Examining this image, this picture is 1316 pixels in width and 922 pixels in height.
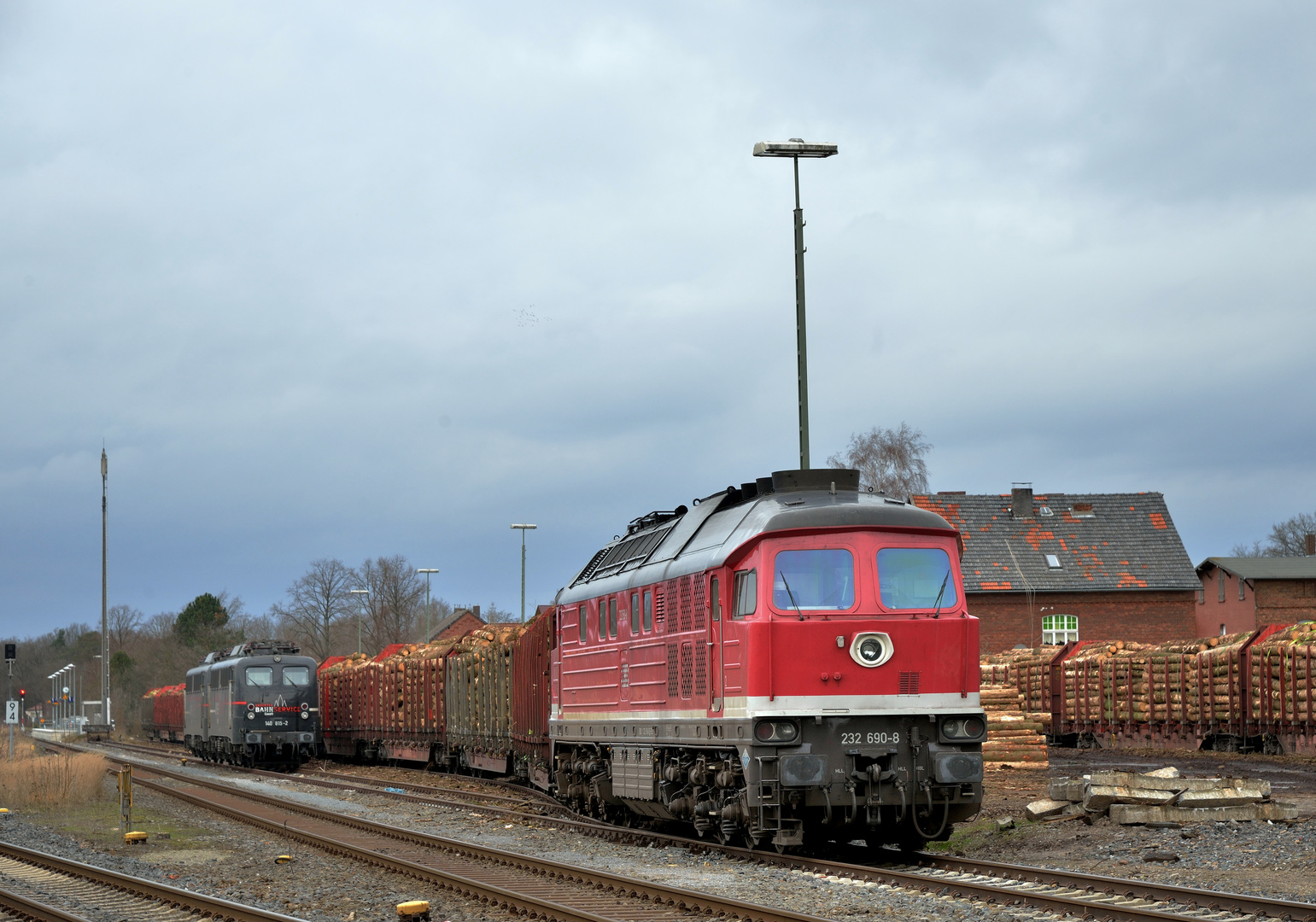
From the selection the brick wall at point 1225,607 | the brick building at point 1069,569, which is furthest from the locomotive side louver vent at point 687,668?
the brick wall at point 1225,607

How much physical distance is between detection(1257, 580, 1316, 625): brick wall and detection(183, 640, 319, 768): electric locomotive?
38.5 m

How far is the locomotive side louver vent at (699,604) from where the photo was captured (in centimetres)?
1458

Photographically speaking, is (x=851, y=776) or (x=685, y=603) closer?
(x=851, y=776)

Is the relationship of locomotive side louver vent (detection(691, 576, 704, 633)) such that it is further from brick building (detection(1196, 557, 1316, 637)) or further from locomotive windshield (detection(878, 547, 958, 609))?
brick building (detection(1196, 557, 1316, 637))

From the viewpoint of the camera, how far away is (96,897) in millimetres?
13367

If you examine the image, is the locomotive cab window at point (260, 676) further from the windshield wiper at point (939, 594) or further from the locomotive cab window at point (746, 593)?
the windshield wiper at point (939, 594)

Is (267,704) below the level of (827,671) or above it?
below

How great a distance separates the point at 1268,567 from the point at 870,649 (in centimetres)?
5122

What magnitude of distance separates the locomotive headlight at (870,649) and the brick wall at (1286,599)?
49131 mm

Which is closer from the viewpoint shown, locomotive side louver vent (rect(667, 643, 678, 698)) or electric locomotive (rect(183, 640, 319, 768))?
locomotive side louver vent (rect(667, 643, 678, 698))

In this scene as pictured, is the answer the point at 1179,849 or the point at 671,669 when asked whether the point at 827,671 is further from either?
the point at 1179,849

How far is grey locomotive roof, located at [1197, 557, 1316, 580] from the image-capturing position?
188 feet

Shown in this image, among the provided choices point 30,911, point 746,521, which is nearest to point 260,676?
point 30,911

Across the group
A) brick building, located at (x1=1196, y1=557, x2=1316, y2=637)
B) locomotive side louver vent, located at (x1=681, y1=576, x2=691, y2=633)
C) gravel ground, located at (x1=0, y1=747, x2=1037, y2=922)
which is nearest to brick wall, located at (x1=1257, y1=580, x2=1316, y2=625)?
brick building, located at (x1=1196, y1=557, x2=1316, y2=637)
